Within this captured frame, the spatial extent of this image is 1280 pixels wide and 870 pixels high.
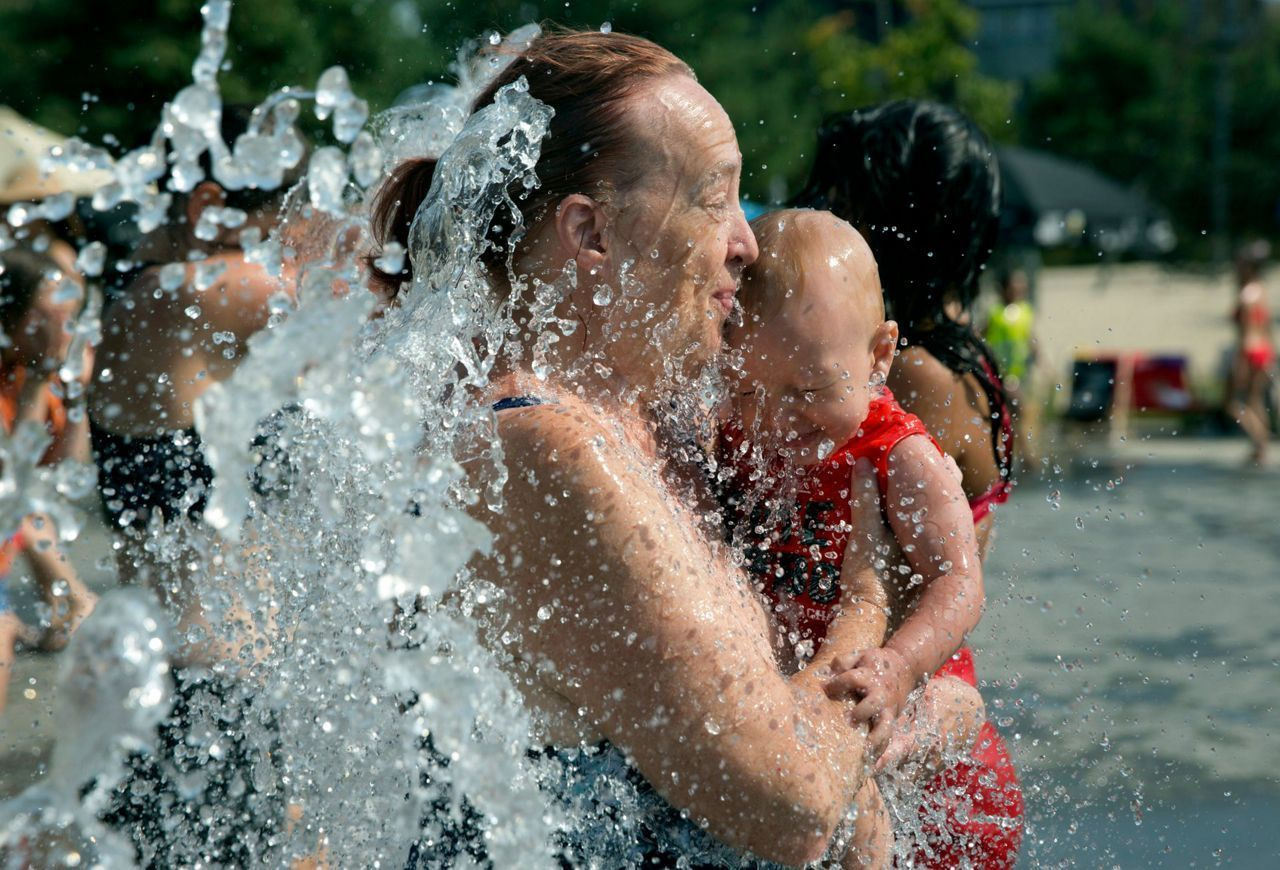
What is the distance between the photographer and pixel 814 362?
6.52 ft

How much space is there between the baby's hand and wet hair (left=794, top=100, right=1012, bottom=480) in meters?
1.06

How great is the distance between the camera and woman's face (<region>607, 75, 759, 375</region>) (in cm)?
179

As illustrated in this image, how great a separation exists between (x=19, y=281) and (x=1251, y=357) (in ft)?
32.8

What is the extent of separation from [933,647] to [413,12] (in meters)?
4.76

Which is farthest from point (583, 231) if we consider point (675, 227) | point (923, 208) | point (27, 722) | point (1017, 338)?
point (1017, 338)

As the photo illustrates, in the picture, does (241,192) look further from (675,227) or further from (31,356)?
(675,227)

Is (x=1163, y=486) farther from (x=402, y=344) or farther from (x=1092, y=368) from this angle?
(x=402, y=344)

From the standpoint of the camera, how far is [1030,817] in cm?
337

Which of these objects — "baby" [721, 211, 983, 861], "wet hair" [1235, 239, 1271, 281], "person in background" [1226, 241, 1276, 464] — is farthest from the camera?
"wet hair" [1235, 239, 1271, 281]

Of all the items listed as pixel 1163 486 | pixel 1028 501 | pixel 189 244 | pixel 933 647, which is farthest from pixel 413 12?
pixel 1163 486

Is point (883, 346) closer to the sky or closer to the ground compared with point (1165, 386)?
closer to the sky

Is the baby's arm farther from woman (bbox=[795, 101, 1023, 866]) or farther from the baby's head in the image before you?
woman (bbox=[795, 101, 1023, 866])

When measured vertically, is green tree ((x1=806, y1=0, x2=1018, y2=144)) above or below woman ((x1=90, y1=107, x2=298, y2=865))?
below

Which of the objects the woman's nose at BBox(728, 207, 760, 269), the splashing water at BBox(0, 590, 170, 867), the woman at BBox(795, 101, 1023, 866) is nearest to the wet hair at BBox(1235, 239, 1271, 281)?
the woman at BBox(795, 101, 1023, 866)
